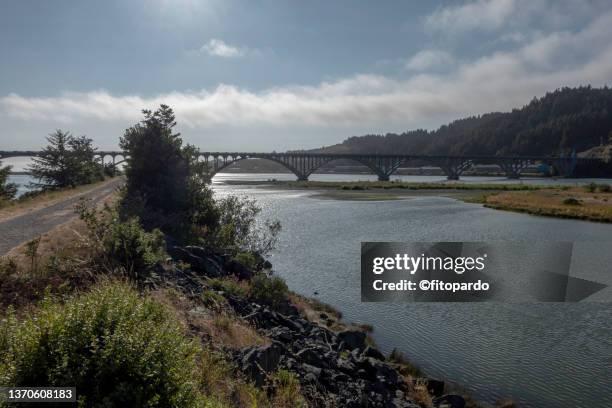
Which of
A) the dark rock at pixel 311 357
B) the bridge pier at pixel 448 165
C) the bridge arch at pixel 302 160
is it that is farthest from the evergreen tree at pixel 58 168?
the bridge pier at pixel 448 165

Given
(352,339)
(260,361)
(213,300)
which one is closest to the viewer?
(260,361)

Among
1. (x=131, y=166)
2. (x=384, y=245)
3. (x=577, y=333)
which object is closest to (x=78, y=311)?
(x=577, y=333)

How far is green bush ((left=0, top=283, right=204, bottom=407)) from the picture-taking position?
17.1 feet

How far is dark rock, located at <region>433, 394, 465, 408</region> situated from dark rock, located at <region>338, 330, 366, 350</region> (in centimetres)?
354

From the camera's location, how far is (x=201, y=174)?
97.0 ft

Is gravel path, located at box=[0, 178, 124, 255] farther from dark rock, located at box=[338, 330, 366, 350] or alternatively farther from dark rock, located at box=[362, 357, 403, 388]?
dark rock, located at box=[362, 357, 403, 388]

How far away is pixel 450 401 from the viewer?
465 inches

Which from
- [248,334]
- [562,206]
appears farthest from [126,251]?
[562,206]

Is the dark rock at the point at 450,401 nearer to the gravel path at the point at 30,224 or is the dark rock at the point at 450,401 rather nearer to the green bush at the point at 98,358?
the green bush at the point at 98,358

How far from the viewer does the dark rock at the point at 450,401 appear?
38.4 feet

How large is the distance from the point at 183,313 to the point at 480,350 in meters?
10.6

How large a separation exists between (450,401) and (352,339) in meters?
4.14

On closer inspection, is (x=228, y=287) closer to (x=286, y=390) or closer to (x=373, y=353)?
(x=373, y=353)

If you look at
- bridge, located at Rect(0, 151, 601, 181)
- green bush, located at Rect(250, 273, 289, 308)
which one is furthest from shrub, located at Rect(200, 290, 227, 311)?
bridge, located at Rect(0, 151, 601, 181)
